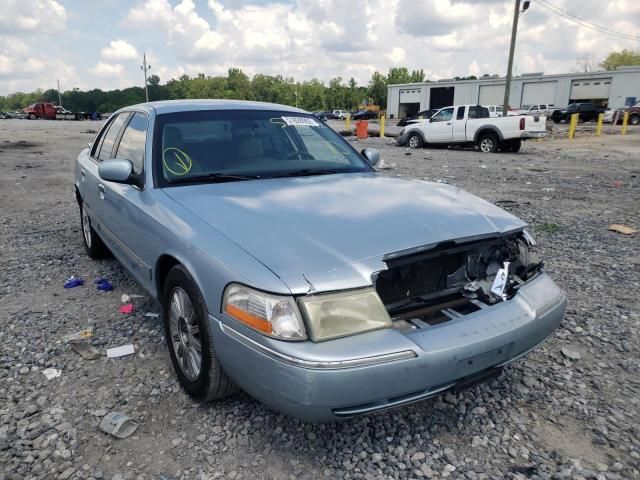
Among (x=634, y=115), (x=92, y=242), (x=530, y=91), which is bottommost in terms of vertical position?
(x=92, y=242)

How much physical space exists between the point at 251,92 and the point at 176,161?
401ft

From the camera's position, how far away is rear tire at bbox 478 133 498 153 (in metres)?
16.0

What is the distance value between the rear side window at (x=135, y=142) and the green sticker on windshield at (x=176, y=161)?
0.17 m

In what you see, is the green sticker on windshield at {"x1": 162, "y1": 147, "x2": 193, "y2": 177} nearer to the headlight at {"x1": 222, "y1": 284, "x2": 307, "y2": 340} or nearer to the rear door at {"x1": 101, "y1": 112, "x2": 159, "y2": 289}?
the rear door at {"x1": 101, "y1": 112, "x2": 159, "y2": 289}

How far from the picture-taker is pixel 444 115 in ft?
56.6

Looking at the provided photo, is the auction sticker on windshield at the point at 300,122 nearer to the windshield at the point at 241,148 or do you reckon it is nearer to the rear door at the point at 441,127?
the windshield at the point at 241,148

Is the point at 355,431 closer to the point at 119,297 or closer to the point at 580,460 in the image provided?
the point at 580,460

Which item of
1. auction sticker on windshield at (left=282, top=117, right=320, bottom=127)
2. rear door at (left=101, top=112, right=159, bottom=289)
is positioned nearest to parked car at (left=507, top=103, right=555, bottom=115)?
auction sticker on windshield at (left=282, top=117, right=320, bottom=127)

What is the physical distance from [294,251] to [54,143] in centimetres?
2019

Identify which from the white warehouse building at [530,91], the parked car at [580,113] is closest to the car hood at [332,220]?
the parked car at [580,113]

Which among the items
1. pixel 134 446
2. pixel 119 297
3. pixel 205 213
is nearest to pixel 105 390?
pixel 134 446

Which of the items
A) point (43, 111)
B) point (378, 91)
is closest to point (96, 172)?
point (43, 111)

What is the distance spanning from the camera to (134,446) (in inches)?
91.1

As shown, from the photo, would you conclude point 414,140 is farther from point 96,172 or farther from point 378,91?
point 378,91
